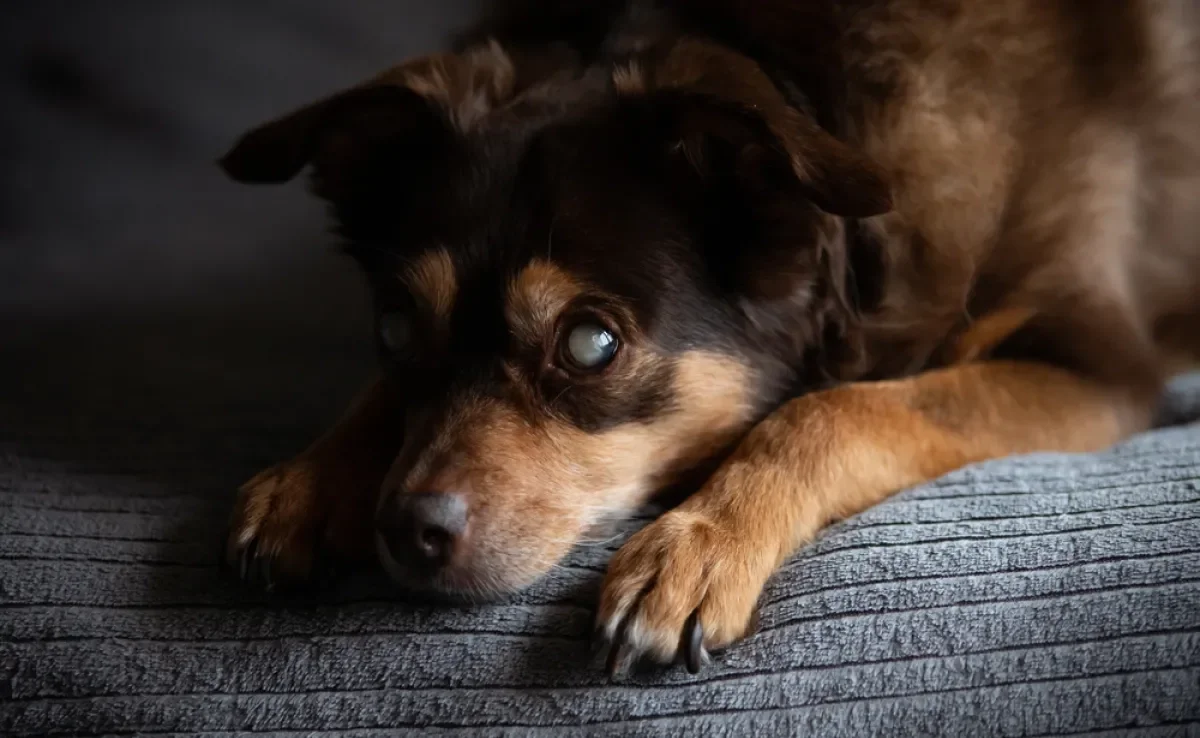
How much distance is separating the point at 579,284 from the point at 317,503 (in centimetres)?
47

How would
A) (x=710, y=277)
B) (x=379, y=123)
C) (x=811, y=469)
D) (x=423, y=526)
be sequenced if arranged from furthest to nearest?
(x=379, y=123) < (x=710, y=277) < (x=811, y=469) < (x=423, y=526)

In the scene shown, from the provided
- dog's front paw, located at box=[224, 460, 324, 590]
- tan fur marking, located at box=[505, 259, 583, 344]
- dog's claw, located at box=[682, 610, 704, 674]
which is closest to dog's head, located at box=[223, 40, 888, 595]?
tan fur marking, located at box=[505, 259, 583, 344]

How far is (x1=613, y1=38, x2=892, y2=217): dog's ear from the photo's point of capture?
4.01 ft

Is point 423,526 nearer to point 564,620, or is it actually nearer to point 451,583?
point 451,583

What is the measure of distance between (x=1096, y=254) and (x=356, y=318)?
5.26ft

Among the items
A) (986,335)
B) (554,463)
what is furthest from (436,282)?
(986,335)

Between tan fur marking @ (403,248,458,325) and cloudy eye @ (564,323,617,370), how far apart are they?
0.59 feet

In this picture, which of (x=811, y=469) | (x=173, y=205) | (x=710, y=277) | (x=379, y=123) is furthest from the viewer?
(x=173, y=205)

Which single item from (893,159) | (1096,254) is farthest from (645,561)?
(1096,254)

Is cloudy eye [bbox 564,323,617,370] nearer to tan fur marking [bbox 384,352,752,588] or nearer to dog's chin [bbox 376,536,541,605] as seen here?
tan fur marking [bbox 384,352,752,588]

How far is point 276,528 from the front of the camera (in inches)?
50.7

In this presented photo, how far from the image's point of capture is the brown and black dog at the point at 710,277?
4.17 ft

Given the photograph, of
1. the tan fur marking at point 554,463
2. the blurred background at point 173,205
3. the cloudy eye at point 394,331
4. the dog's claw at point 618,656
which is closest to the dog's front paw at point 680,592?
the dog's claw at point 618,656

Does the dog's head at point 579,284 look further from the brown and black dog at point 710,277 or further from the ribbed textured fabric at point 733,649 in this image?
the ribbed textured fabric at point 733,649
